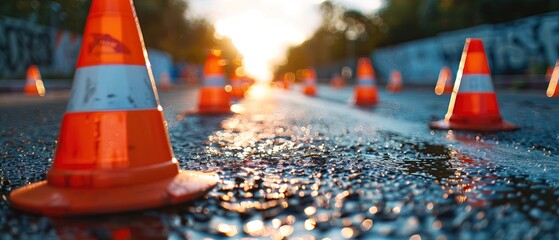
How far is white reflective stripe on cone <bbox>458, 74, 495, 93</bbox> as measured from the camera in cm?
612

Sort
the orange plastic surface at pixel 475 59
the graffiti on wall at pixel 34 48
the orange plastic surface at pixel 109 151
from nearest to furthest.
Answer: the orange plastic surface at pixel 109 151
the orange plastic surface at pixel 475 59
the graffiti on wall at pixel 34 48

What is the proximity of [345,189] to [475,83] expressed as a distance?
385 cm

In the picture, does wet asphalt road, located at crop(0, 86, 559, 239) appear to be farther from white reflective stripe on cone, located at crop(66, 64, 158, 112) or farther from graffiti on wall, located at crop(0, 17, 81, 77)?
graffiti on wall, located at crop(0, 17, 81, 77)

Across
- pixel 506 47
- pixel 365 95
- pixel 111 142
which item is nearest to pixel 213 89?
pixel 365 95

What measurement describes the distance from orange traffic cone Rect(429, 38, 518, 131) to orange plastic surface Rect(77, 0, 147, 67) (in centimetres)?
414

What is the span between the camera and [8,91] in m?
22.1

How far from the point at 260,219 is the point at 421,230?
0.67 meters

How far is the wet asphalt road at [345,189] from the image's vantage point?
216 centimetres

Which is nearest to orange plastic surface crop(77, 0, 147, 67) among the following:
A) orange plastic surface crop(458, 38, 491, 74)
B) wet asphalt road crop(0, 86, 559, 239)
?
wet asphalt road crop(0, 86, 559, 239)

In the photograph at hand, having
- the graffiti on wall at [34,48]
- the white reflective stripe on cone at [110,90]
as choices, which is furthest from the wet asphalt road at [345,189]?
the graffiti on wall at [34,48]

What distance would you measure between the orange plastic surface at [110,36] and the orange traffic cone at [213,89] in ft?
20.3

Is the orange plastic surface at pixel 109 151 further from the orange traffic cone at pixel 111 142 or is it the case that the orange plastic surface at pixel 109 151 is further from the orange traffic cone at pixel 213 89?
the orange traffic cone at pixel 213 89

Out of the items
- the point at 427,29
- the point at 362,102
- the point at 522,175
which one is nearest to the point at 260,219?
the point at 522,175

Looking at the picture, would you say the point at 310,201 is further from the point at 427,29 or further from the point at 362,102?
the point at 427,29
